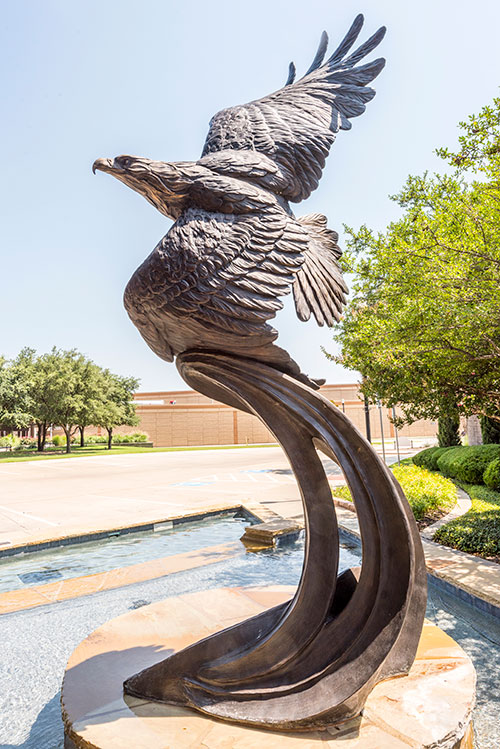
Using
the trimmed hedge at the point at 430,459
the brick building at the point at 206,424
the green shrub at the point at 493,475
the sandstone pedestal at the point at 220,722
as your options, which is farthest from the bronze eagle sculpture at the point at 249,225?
the brick building at the point at 206,424

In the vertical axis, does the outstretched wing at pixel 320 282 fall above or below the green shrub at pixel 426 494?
above

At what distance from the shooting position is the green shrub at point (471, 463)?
11336 millimetres

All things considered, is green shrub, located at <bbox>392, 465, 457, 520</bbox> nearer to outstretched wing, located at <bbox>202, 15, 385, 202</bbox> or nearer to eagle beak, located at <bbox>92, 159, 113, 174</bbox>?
outstretched wing, located at <bbox>202, 15, 385, 202</bbox>

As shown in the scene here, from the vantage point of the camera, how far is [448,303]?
5887mm

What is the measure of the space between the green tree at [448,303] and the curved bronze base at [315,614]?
144 inches

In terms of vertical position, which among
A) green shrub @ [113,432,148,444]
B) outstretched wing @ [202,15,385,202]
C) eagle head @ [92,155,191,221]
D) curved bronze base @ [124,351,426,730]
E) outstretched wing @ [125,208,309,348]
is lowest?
green shrub @ [113,432,148,444]

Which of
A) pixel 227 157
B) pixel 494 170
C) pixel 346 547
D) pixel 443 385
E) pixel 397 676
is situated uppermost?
pixel 494 170

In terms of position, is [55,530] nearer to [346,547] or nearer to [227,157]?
[346,547]

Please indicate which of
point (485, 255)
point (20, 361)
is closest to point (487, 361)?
point (485, 255)

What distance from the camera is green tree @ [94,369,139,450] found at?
35.5 m

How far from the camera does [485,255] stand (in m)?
5.33

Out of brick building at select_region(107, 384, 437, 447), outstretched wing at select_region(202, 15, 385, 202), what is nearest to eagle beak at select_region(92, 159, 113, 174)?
outstretched wing at select_region(202, 15, 385, 202)

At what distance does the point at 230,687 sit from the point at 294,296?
2.02 metres

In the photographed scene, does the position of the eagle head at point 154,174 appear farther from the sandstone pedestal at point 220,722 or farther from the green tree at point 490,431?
the green tree at point 490,431
